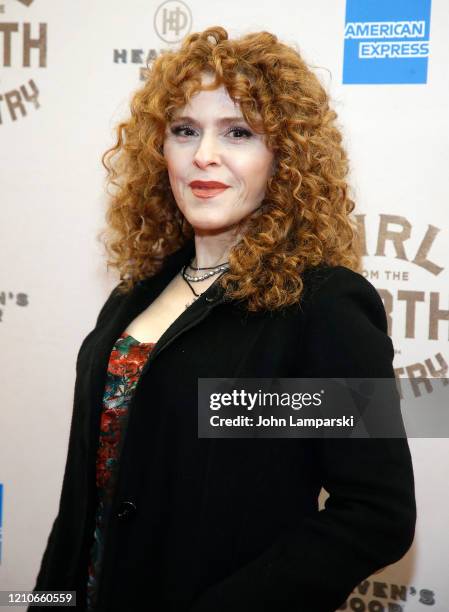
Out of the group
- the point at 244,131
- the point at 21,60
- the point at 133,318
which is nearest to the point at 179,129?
the point at 244,131

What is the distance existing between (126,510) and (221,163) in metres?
0.56

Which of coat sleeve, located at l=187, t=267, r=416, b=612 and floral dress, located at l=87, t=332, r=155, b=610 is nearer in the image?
coat sleeve, located at l=187, t=267, r=416, b=612

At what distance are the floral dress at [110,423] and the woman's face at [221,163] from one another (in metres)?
0.25

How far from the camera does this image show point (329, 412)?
2.99ft

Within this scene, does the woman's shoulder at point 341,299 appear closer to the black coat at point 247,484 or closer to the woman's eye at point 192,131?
the black coat at point 247,484

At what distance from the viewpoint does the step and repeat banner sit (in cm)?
149

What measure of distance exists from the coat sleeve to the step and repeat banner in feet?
2.18

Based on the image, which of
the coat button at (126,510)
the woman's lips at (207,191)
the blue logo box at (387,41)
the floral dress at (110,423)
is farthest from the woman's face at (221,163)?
the blue logo box at (387,41)

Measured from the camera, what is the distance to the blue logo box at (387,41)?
4.80 feet

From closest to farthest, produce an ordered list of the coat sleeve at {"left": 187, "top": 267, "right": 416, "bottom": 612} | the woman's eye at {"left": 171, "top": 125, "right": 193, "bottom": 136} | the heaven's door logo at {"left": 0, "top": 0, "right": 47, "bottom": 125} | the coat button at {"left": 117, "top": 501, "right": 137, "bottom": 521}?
the coat sleeve at {"left": 187, "top": 267, "right": 416, "bottom": 612} → the coat button at {"left": 117, "top": 501, "right": 137, "bottom": 521} → the woman's eye at {"left": 171, "top": 125, "right": 193, "bottom": 136} → the heaven's door logo at {"left": 0, "top": 0, "right": 47, "bottom": 125}

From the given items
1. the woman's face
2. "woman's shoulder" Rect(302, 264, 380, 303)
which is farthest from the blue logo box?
"woman's shoulder" Rect(302, 264, 380, 303)

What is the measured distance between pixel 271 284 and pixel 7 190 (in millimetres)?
1041

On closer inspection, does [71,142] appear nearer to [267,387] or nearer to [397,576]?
[267,387]

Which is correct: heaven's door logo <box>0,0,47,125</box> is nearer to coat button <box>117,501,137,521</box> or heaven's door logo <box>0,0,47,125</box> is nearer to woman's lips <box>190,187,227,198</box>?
woman's lips <box>190,187,227,198</box>
